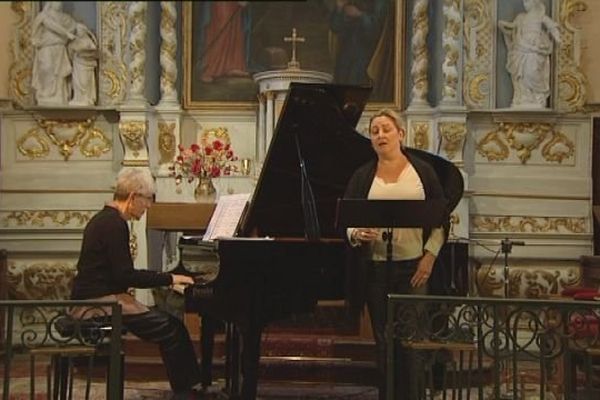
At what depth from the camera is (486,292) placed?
324 inches

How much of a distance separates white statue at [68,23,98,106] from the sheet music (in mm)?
3279

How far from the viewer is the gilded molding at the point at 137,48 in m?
8.30

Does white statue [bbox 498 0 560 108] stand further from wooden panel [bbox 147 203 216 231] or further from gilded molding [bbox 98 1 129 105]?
gilded molding [bbox 98 1 129 105]

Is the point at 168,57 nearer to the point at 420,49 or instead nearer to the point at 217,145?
the point at 217,145

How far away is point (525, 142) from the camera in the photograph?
8.41 meters

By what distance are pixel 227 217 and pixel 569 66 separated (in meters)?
4.16

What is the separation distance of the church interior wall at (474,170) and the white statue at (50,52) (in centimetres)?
17

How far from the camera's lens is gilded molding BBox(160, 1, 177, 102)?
27.8 feet

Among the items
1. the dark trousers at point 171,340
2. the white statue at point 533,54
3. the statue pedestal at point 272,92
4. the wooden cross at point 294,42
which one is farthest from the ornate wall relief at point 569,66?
the dark trousers at point 171,340

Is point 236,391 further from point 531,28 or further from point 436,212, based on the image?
point 531,28

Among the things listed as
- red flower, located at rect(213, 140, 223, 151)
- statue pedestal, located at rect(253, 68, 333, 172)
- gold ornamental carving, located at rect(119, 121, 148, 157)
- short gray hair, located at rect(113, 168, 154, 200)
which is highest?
statue pedestal, located at rect(253, 68, 333, 172)

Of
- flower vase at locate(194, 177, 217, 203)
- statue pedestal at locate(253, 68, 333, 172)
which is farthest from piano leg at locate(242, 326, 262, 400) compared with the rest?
statue pedestal at locate(253, 68, 333, 172)

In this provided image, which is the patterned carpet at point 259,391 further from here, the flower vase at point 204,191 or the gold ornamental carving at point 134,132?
the gold ornamental carving at point 134,132

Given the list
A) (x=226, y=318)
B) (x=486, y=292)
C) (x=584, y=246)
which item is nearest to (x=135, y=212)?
(x=226, y=318)
